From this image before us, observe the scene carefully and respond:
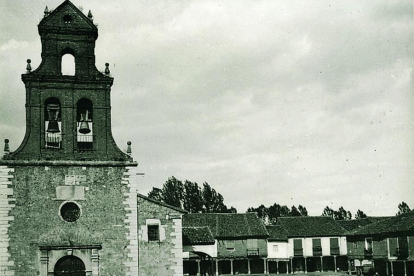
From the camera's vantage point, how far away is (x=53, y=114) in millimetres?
19266

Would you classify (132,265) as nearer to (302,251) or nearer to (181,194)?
(302,251)

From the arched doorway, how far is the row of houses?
17801 millimetres

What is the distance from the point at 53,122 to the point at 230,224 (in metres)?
29.8

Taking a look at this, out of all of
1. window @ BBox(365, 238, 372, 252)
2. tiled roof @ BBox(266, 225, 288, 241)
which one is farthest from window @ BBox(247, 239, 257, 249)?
window @ BBox(365, 238, 372, 252)

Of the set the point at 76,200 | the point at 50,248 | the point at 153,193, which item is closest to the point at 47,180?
the point at 76,200

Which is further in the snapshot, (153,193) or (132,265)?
(153,193)

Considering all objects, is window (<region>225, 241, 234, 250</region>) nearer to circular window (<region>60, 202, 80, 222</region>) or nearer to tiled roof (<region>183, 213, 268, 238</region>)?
tiled roof (<region>183, 213, 268, 238</region>)

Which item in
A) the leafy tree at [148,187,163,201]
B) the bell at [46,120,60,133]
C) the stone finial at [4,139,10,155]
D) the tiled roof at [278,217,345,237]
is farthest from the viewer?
the leafy tree at [148,187,163,201]

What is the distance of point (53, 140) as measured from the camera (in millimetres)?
19094

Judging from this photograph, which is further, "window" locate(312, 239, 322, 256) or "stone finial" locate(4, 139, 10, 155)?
"window" locate(312, 239, 322, 256)

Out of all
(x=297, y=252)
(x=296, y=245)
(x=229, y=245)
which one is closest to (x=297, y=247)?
(x=296, y=245)

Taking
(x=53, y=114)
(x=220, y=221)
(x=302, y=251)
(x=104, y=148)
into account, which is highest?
(x=53, y=114)

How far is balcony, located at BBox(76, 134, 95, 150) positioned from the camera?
19438 mm

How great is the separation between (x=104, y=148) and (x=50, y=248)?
13.7 ft
